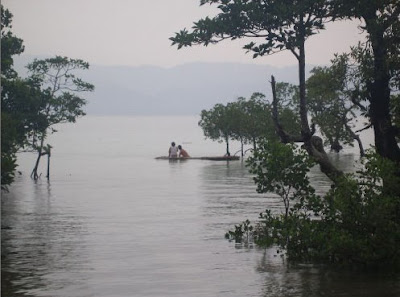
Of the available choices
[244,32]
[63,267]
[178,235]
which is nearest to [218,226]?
[178,235]

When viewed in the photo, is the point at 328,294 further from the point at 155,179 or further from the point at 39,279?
the point at 155,179

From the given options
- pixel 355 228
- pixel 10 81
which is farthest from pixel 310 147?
pixel 10 81

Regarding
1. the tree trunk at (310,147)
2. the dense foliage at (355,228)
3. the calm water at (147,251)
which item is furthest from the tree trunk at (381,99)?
the calm water at (147,251)

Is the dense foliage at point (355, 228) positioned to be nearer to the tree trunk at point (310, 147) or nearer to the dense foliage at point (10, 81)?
the tree trunk at point (310, 147)

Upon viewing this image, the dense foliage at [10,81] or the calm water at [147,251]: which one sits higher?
the dense foliage at [10,81]

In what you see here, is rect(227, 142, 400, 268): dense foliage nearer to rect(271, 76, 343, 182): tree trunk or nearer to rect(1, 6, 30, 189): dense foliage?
rect(271, 76, 343, 182): tree trunk

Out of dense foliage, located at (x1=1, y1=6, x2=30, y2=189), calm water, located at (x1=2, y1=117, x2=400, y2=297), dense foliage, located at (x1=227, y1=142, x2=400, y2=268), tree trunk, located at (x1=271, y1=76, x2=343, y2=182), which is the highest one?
dense foliage, located at (x1=1, y1=6, x2=30, y2=189)

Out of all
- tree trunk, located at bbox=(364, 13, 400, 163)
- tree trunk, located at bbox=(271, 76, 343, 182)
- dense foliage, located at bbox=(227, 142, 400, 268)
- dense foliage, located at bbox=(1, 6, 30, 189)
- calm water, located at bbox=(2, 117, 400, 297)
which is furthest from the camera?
dense foliage, located at bbox=(1, 6, 30, 189)

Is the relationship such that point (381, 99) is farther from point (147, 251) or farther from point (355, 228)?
point (147, 251)

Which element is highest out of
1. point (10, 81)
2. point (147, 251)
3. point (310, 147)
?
point (10, 81)

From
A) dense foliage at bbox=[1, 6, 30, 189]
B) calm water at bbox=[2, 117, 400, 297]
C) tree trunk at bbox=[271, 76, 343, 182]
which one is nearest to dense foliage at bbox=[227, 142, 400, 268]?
calm water at bbox=[2, 117, 400, 297]

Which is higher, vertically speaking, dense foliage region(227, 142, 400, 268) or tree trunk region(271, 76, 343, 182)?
tree trunk region(271, 76, 343, 182)

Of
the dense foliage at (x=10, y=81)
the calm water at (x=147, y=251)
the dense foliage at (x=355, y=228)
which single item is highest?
the dense foliage at (x=10, y=81)

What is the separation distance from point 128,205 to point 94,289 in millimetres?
18370
